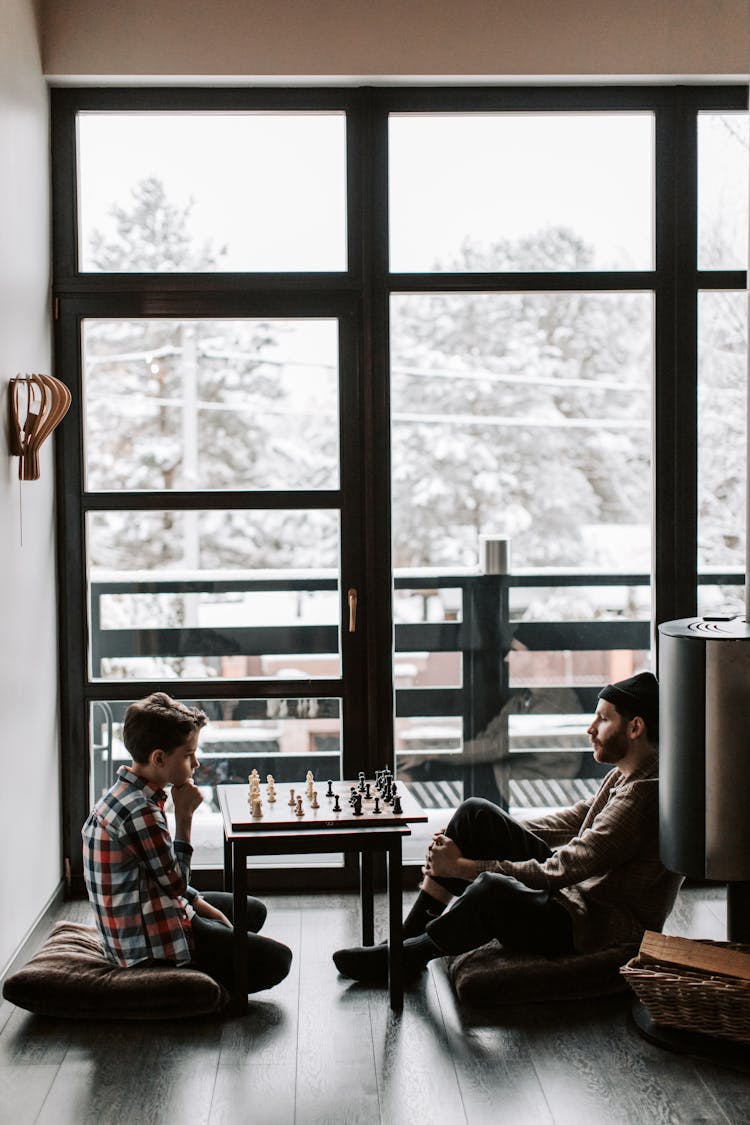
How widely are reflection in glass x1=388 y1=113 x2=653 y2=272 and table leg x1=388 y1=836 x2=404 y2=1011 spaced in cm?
196

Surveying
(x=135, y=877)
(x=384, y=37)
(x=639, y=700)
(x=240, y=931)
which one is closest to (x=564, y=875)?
(x=639, y=700)

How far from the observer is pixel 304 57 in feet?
12.5

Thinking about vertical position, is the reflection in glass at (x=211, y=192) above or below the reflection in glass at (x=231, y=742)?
above

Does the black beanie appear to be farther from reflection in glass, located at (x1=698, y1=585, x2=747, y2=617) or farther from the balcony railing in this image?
reflection in glass, located at (x1=698, y1=585, x2=747, y2=617)

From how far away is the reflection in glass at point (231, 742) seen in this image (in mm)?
4004

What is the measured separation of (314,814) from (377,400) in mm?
1498

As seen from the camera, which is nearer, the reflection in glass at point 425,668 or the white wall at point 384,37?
the white wall at point 384,37

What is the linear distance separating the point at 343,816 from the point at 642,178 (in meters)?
2.36

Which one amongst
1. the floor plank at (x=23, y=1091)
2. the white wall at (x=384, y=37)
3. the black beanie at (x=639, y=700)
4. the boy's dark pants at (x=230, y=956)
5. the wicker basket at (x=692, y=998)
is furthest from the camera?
the white wall at (x=384, y=37)

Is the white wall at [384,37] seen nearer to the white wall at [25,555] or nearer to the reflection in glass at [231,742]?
the white wall at [25,555]

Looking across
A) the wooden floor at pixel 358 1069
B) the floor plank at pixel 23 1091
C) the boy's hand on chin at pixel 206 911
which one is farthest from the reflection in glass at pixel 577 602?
the floor plank at pixel 23 1091

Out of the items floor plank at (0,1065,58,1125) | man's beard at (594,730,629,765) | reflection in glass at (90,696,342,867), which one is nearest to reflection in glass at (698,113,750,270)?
man's beard at (594,730,629,765)

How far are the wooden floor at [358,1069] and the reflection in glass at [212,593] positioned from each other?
3.95 feet

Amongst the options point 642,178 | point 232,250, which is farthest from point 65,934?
point 642,178
